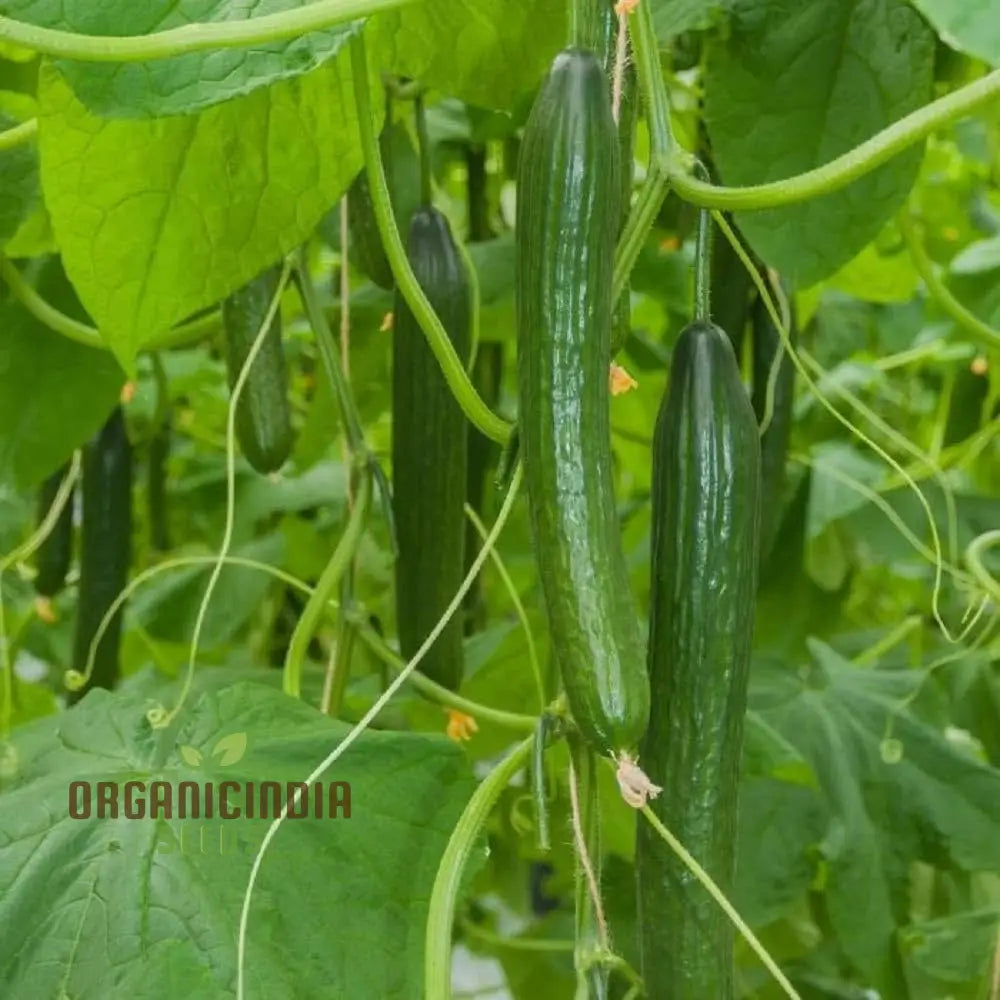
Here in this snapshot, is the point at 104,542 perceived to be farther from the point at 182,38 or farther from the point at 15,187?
the point at 182,38

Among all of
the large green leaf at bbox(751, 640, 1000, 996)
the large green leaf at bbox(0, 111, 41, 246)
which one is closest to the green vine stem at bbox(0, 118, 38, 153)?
the large green leaf at bbox(0, 111, 41, 246)

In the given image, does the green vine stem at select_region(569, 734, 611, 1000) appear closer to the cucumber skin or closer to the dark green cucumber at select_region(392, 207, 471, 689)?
the cucumber skin

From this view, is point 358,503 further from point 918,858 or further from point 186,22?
point 918,858

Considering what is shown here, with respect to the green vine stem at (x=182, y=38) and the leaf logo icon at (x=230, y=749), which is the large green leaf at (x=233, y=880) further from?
the green vine stem at (x=182, y=38)

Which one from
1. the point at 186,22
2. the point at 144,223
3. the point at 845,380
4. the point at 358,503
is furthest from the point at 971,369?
the point at 186,22

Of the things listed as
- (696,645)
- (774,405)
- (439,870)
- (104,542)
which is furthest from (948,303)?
(104,542)

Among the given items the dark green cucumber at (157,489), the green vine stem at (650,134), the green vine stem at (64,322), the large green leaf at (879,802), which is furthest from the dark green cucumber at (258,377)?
the dark green cucumber at (157,489)

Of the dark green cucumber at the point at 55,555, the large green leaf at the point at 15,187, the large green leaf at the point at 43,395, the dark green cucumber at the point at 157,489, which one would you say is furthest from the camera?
the dark green cucumber at the point at 157,489
